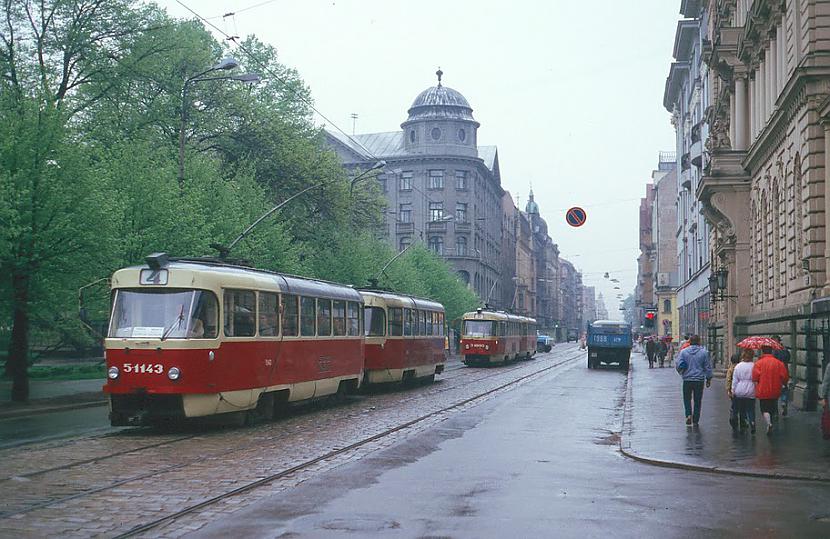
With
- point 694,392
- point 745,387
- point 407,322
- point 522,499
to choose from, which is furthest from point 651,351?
point 522,499

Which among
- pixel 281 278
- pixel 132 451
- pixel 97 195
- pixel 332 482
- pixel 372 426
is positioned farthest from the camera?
pixel 97 195

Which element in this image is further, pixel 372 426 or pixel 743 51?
pixel 743 51

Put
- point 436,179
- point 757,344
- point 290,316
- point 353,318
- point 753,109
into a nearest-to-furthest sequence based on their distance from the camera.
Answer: point 757,344 < point 290,316 < point 353,318 < point 753,109 < point 436,179

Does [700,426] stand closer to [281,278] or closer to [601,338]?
[281,278]

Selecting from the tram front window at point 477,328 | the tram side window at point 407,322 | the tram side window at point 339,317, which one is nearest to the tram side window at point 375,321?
the tram side window at point 407,322

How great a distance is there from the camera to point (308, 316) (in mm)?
22484

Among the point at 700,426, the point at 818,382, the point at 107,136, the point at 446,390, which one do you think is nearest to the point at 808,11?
the point at 818,382

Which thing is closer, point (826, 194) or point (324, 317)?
point (826, 194)

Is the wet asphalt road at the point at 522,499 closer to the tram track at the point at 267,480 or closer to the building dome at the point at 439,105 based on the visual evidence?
the tram track at the point at 267,480

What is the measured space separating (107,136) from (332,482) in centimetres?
3302

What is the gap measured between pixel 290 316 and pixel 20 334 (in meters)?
9.62

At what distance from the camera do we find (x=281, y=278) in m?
21.0

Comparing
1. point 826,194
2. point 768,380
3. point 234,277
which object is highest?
point 826,194

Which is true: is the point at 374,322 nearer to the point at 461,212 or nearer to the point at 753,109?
the point at 753,109
